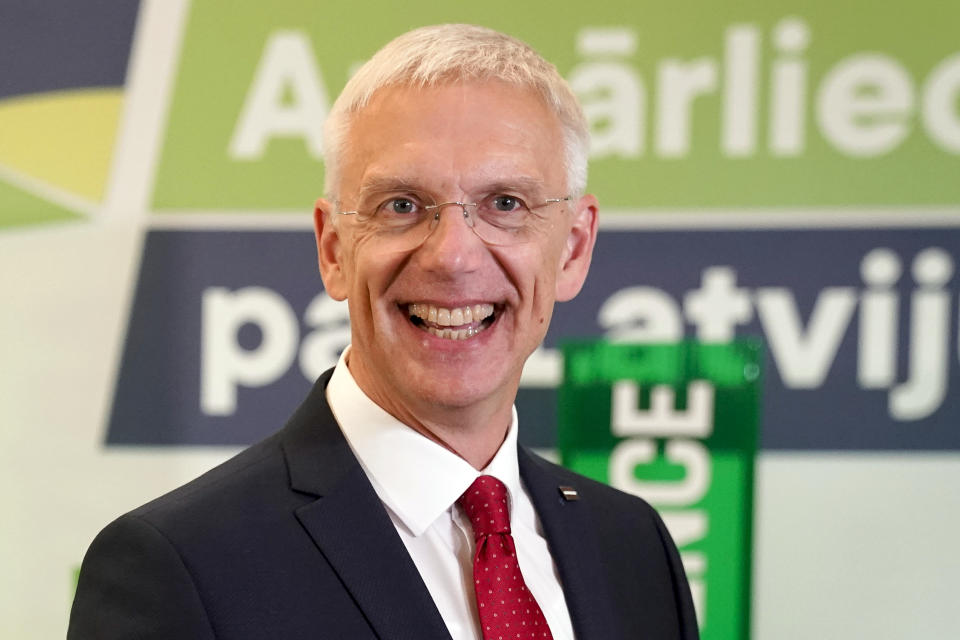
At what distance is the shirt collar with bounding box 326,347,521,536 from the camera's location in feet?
4.30

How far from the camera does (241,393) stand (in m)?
2.57

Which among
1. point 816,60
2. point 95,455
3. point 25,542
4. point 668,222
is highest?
point 816,60

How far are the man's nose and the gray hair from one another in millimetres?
153

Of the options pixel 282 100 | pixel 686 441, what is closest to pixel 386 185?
pixel 282 100

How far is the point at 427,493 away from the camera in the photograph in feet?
4.33

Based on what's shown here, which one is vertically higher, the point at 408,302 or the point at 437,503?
the point at 408,302

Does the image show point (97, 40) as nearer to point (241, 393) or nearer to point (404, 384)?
point (241, 393)

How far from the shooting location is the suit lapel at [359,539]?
1.21 m

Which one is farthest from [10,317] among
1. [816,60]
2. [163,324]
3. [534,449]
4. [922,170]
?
[922,170]

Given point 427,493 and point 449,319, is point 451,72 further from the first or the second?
point 427,493

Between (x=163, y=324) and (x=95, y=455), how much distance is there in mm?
340

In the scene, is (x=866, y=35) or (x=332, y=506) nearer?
(x=332, y=506)

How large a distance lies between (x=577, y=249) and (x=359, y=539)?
1.61ft

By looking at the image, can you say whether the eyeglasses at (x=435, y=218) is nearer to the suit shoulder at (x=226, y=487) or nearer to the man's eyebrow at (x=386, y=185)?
the man's eyebrow at (x=386, y=185)
